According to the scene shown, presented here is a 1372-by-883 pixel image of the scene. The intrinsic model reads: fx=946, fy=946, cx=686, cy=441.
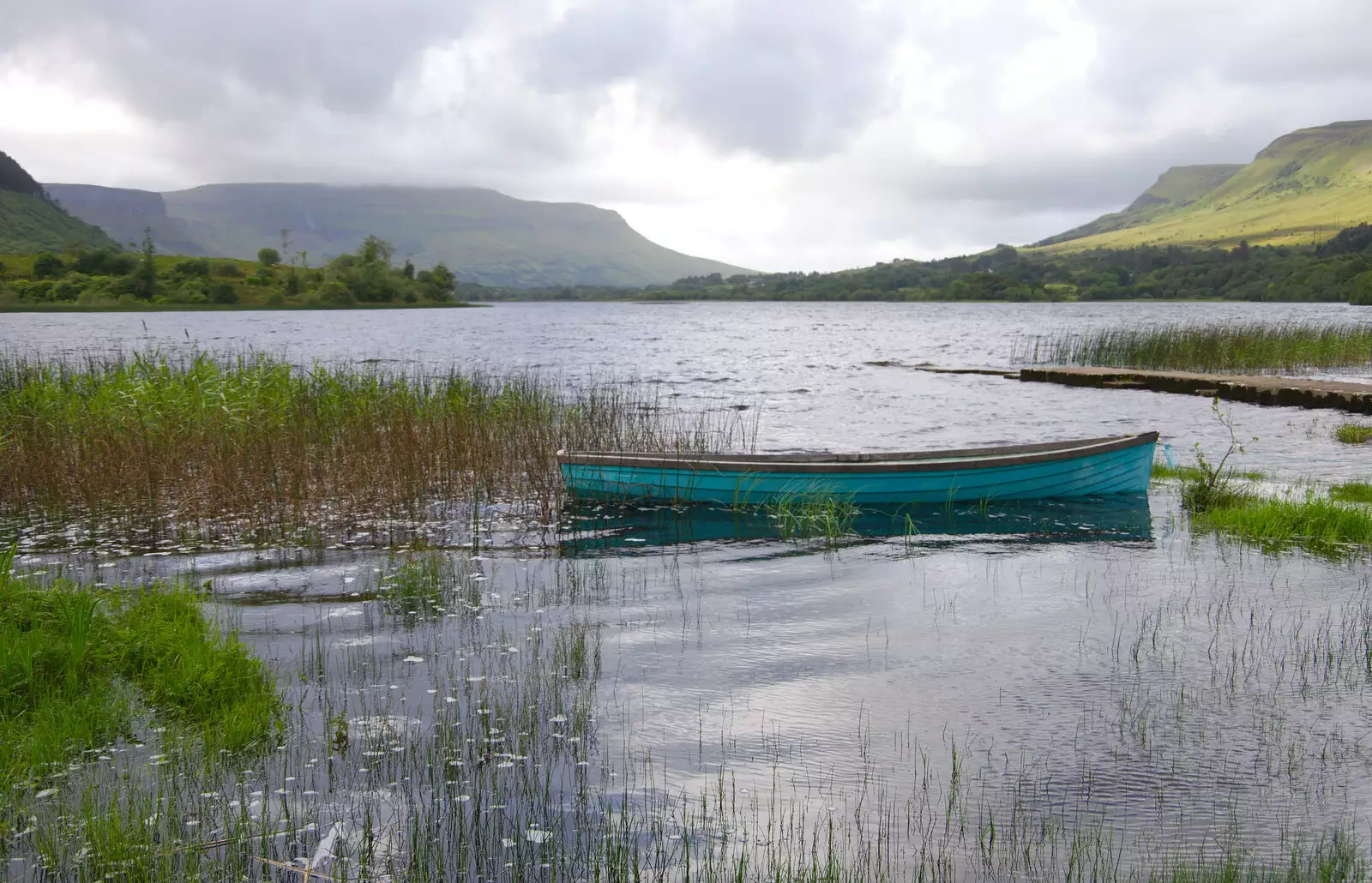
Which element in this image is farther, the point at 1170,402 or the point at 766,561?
the point at 1170,402

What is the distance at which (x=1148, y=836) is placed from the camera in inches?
204

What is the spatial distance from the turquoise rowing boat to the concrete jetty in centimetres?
972

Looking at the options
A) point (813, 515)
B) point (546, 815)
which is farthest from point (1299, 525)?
point (546, 815)

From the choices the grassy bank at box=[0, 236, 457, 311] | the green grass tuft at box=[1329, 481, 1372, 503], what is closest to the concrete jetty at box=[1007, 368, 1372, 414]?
the green grass tuft at box=[1329, 481, 1372, 503]

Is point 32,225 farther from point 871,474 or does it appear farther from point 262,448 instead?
point 871,474

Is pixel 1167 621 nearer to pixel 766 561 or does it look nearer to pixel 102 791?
pixel 766 561

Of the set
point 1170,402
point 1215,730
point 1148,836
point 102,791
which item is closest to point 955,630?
point 1215,730

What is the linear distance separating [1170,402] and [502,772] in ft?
92.8

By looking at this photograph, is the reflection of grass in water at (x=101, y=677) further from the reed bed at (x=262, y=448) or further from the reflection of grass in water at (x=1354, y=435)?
the reflection of grass in water at (x=1354, y=435)

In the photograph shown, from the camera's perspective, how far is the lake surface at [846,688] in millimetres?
5293

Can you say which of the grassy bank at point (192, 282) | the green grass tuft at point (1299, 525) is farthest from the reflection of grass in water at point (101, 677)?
the grassy bank at point (192, 282)

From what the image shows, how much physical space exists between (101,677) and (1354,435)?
2254 centimetres

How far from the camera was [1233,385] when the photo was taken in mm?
27000

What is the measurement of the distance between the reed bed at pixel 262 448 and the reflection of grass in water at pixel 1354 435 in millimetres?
13774
